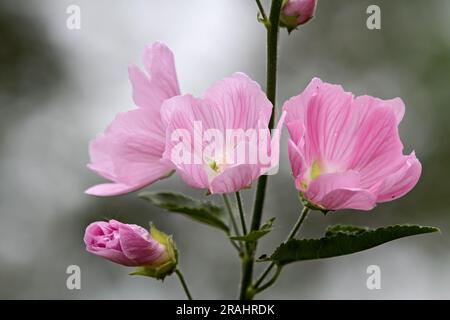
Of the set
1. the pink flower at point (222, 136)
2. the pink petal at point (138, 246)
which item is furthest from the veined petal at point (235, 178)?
the pink petal at point (138, 246)

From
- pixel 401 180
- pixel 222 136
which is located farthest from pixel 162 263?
pixel 401 180

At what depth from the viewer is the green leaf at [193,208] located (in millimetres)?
1029

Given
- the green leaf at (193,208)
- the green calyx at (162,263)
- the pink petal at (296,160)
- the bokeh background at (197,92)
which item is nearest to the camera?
the pink petal at (296,160)

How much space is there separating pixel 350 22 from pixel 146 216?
143cm

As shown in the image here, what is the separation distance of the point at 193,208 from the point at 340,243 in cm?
24

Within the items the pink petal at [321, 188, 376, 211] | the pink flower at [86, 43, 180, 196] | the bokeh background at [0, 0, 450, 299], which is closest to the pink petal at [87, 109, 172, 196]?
the pink flower at [86, 43, 180, 196]

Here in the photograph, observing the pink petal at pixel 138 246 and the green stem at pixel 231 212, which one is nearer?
the pink petal at pixel 138 246

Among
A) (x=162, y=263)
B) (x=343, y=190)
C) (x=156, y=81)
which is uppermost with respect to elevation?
(x=156, y=81)

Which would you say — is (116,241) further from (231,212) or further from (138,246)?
(231,212)

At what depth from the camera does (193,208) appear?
1.03 meters

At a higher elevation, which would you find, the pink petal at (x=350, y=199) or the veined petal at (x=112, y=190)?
the pink petal at (x=350, y=199)

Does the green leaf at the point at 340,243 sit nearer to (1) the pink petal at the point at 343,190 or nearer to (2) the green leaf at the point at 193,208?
(1) the pink petal at the point at 343,190

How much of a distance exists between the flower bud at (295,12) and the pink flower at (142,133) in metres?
0.14

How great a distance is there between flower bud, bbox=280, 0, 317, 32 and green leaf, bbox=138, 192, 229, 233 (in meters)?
0.25
